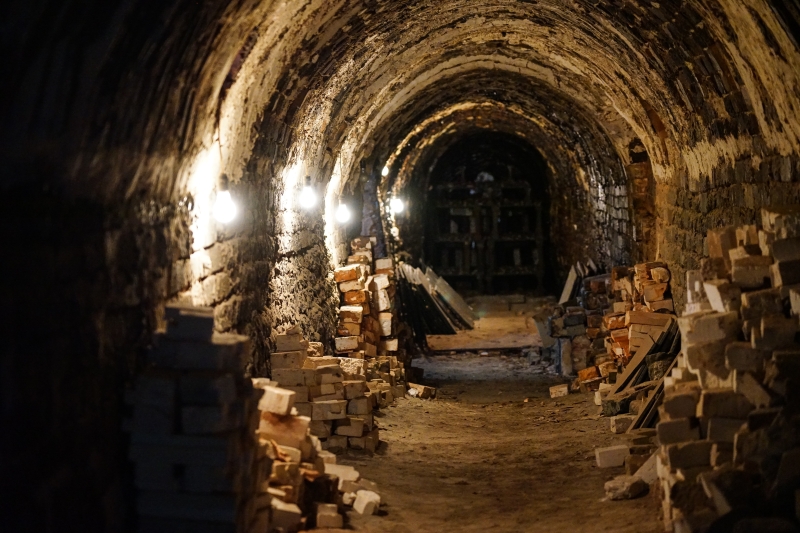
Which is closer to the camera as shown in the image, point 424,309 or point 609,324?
point 609,324

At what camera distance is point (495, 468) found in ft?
22.4

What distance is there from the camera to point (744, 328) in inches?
182

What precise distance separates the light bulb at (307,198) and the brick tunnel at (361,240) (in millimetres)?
44

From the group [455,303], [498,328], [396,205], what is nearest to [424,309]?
[455,303]

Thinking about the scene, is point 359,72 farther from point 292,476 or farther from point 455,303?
point 455,303

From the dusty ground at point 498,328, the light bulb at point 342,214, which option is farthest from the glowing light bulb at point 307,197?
the dusty ground at point 498,328

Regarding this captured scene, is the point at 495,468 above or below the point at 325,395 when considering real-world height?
below

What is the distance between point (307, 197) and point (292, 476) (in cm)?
497

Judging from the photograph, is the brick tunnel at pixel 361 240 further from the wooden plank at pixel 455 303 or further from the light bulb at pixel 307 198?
the wooden plank at pixel 455 303

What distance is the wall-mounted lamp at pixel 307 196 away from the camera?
901 centimetres

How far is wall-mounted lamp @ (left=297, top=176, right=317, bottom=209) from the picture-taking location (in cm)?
901

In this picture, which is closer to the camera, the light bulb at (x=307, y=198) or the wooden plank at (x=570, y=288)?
the light bulb at (x=307, y=198)

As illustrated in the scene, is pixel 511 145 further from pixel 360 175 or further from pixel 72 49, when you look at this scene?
pixel 72 49

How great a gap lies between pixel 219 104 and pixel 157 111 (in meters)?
1.08
